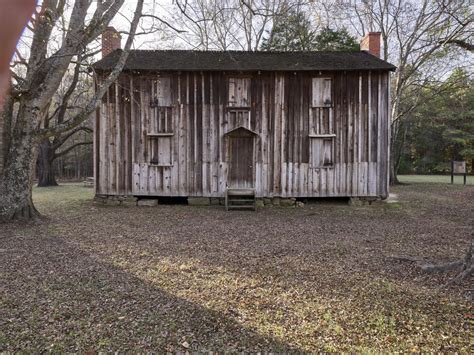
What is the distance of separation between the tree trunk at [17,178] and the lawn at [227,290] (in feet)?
2.07

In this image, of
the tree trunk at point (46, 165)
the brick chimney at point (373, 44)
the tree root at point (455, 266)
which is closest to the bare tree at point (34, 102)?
the tree root at point (455, 266)

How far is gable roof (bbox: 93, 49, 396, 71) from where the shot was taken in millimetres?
14117

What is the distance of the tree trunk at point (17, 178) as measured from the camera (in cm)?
959

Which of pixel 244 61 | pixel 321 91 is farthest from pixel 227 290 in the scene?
pixel 244 61

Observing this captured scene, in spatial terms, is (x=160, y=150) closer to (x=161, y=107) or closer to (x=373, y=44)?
(x=161, y=107)

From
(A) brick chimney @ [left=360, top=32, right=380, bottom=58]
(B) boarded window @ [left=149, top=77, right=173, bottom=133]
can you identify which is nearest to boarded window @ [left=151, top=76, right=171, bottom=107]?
(B) boarded window @ [left=149, top=77, right=173, bottom=133]

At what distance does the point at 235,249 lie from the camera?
296 inches

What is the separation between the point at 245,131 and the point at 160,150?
12.3ft

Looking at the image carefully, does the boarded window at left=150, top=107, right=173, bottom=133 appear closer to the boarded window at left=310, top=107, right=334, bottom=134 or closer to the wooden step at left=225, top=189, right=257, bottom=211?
the wooden step at left=225, top=189, right=257, bottom=211

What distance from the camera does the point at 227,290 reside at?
5.07m

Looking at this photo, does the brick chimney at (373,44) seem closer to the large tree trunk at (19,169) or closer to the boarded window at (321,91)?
the boarded window at (321,91)

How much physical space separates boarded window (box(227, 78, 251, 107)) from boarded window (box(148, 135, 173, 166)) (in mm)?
3087

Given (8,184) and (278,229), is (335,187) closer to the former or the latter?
(278,229)

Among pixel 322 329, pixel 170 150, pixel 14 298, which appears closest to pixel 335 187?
pixel 170 150
